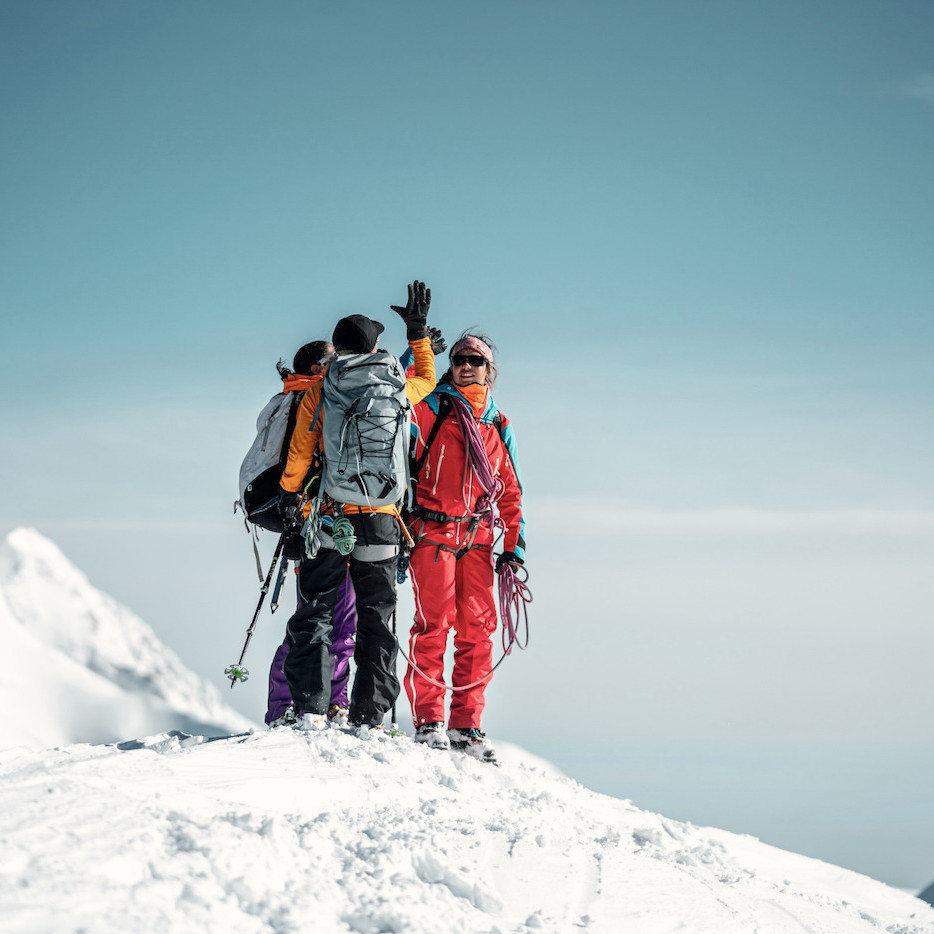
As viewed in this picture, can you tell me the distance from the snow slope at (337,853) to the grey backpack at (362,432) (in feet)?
5.50

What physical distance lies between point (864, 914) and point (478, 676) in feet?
11.4

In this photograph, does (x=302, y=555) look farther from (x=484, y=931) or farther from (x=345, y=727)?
(x=484, y=931)

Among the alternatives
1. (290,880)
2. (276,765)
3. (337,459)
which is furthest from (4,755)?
Answer: (290,880)

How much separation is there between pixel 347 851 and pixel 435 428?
11.9 feet

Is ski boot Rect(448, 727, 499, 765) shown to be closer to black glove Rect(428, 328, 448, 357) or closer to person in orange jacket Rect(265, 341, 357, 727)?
person in orange jacket Rect(265, 341, 357, 727)

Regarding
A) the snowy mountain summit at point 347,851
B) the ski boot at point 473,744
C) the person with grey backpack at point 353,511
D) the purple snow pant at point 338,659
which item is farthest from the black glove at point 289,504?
the ski boot at point 473,744

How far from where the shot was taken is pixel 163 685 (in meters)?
82.4

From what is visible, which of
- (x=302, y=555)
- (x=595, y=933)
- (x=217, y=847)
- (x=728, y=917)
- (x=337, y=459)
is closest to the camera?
(x=217, y=847)

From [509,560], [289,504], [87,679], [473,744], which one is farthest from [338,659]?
[87,679]

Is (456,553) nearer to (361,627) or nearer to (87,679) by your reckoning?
(361,627)

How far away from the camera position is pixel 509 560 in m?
6.63

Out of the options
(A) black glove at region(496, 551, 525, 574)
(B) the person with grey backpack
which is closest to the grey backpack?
(B) the person with grey backpack

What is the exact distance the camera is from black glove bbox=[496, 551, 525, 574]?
261 inches

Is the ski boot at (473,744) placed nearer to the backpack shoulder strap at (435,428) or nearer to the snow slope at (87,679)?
the backpack shoulder strap at (435,428)
